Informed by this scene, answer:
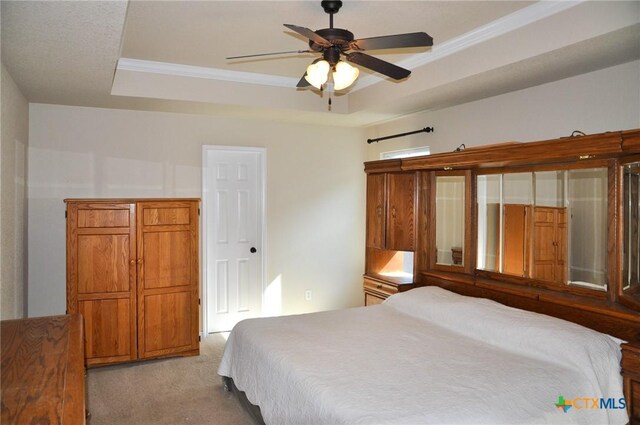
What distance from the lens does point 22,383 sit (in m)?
1.48

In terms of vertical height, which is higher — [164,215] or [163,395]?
[164,215]

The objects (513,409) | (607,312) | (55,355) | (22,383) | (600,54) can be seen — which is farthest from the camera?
(600,54)

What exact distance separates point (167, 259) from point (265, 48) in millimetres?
2084

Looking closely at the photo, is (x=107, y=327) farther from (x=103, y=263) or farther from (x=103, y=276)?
(x=103, y=263)

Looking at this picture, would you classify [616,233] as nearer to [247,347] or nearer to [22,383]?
[247,347]

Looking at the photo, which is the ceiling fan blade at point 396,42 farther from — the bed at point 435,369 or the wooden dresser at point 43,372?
the wooden dresser at point 43,372

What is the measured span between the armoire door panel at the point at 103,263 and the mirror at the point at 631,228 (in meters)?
3.76

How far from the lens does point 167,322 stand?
4.14 meters

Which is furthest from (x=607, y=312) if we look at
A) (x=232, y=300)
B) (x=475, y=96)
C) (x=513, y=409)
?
(x=232, y=300)

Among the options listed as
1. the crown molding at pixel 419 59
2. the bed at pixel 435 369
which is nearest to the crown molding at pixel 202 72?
the crown molding at pixel 419 59

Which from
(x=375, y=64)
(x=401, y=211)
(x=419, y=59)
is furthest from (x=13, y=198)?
(x=419, y=59)

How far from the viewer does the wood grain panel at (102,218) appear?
3.88 m

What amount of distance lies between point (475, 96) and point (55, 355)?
11.7 ft

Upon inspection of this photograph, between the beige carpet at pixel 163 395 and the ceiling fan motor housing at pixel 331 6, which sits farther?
the beige carpet at pixel 163 395
